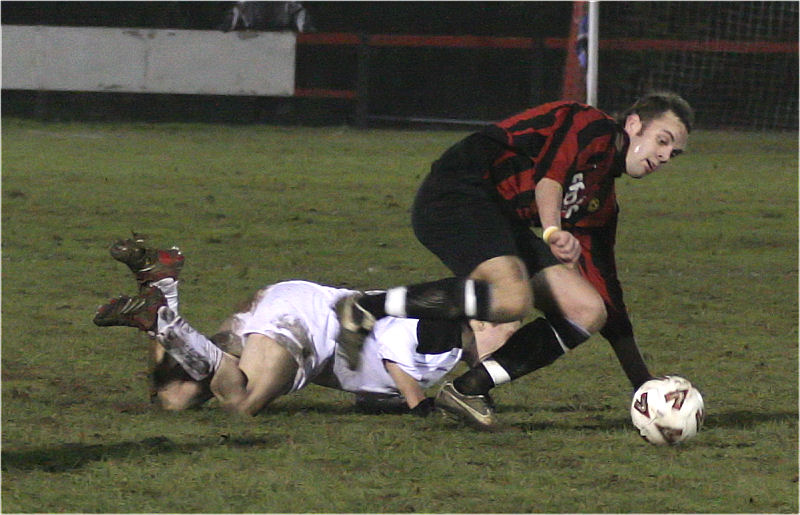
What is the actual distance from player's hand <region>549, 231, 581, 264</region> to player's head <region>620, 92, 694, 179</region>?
0.56 meters

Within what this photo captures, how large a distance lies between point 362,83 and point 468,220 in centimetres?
1758

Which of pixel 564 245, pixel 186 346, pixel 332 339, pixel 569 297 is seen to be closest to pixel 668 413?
pixel 569 297

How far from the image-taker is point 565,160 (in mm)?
5145

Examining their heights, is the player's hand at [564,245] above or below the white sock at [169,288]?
above

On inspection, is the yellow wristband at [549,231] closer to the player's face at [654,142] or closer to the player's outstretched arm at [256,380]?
→ the player's face at [654,142]

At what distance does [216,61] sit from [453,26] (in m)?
4.74

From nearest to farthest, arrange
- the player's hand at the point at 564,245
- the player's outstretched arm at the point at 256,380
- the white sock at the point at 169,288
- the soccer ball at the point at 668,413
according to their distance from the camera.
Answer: the player's hand at the point at 564,245 < the soccer ball at the point at 668,413 < the player's outstretched arm at the point at 256,380 < the white sock at the point at 169,288

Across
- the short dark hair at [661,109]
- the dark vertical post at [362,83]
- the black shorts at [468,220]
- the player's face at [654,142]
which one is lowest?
the dark vertical post at [362,83]

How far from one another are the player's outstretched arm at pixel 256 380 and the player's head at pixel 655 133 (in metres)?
1.48

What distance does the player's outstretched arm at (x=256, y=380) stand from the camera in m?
5.29

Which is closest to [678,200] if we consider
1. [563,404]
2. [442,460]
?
[563,404]

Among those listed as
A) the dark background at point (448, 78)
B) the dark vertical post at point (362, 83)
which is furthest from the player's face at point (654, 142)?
the dark background at point (448, 78)

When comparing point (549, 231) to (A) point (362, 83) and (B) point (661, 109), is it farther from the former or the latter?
(A) point (362, 83)

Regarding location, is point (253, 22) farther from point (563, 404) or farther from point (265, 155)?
point (563, 404)
